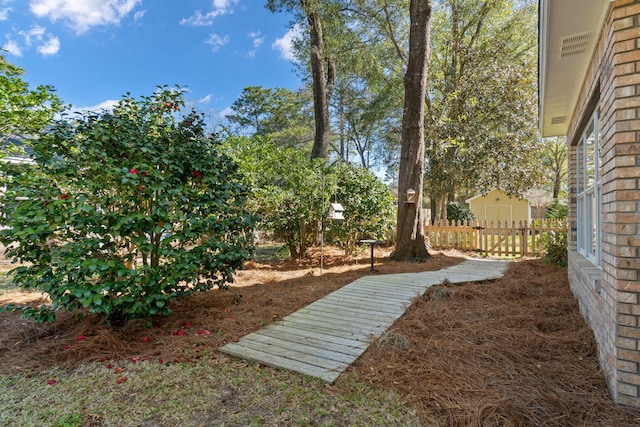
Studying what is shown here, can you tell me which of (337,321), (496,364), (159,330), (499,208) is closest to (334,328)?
(337,321)

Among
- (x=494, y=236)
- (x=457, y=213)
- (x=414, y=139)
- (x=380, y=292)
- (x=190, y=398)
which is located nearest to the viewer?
(x=190, y=398)

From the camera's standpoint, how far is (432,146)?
14.6 meters

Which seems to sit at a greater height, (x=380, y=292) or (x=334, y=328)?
(x=380, y=292)

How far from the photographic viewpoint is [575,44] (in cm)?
305

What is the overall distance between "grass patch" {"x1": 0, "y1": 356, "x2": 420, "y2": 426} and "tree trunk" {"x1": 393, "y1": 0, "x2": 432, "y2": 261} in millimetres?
5824

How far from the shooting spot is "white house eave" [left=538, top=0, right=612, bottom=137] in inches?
101

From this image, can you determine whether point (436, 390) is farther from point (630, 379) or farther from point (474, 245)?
point (474, 245)

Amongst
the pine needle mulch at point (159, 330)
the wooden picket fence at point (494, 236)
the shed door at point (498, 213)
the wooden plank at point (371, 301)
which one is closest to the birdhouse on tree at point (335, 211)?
the pine needle mulch at point (159, 330)

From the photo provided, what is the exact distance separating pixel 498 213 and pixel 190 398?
2338 centimetres

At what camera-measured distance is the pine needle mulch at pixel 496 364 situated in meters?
2.21

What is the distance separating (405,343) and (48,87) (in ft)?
25.8

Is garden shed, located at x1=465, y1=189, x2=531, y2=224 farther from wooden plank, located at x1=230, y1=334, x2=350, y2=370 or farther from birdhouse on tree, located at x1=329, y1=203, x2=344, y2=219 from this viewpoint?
wooden plank, located at x1=230, y1=334, x2=350, y2=370

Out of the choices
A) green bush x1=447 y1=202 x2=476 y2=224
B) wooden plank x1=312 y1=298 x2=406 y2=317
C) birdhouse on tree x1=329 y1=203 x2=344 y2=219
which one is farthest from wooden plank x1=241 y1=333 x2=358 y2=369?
green bush x1=447 y1=202 x2=476 y2=224

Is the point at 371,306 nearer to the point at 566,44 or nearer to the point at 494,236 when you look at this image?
the point at 566,44
